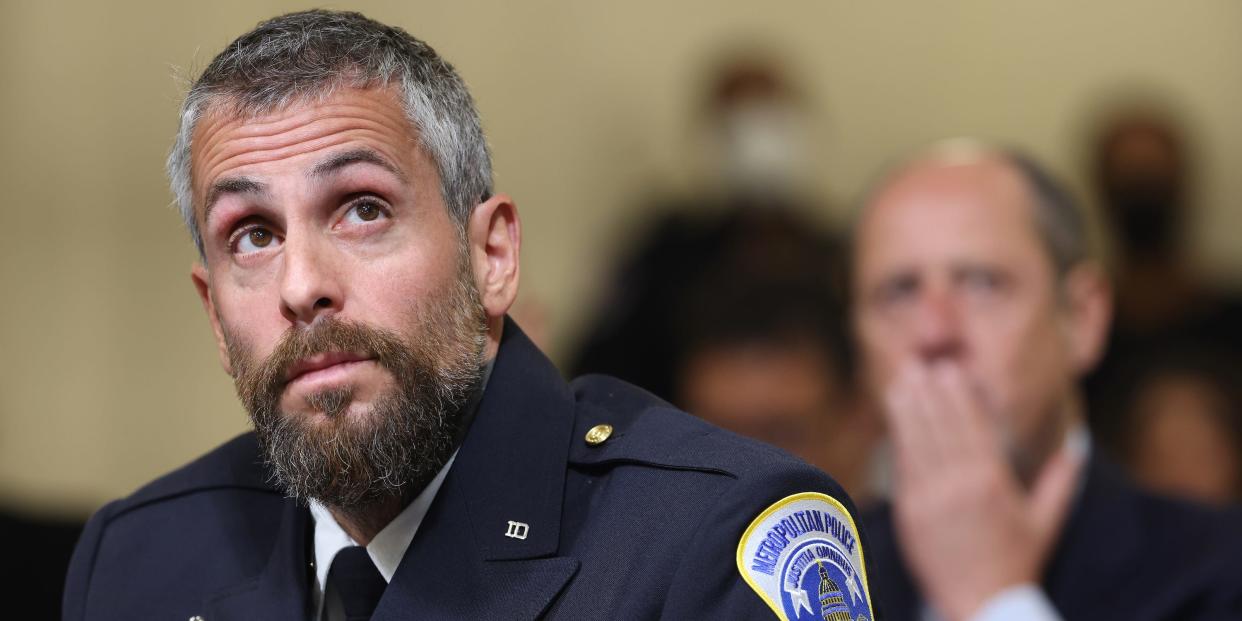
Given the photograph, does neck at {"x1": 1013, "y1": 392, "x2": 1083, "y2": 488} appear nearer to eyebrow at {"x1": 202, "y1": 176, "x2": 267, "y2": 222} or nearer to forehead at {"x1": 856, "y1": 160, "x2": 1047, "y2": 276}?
forehead at {"x1": 856, "y1": 160, "x2": 1047, "y2": 276}

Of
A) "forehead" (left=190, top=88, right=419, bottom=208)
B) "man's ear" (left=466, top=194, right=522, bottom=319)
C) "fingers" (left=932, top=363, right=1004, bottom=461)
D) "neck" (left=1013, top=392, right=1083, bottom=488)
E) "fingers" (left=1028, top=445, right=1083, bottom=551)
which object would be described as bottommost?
"fingers" (left=1028, top=445, right=1083, bottom=551)

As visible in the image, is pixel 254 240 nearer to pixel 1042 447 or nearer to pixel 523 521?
pixel 523 521

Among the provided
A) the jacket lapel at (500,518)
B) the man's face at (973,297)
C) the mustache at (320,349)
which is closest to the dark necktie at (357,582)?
the jacket lapel at (500,518)

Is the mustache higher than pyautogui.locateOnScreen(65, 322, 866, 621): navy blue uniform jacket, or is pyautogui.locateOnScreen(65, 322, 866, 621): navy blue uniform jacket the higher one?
the mustache

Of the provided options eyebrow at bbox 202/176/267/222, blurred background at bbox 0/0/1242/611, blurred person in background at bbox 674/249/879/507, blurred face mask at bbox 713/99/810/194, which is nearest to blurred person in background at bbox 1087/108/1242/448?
blurred background at bbox 0/0/1242/611

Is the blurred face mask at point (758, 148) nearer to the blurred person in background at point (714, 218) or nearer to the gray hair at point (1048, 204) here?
the blurred person in background at point (714, 218)

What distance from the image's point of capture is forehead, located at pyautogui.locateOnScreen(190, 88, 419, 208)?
2.46 metres

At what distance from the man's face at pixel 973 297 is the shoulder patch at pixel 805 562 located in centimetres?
157

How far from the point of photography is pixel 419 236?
251 centimetres

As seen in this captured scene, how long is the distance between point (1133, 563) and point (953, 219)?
0.90 m

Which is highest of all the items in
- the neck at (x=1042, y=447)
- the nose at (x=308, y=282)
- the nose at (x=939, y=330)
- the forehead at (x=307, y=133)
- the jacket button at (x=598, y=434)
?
the forehead at (x=307, y=133)

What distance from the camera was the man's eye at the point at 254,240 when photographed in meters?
2.51

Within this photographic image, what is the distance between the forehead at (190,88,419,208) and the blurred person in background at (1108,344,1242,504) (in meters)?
3.11

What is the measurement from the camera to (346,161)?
8.05ft
